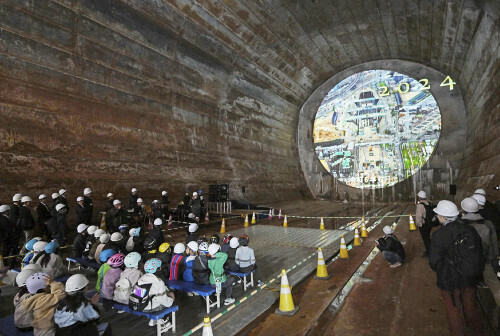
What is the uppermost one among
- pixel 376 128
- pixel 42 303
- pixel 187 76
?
pixel 187 76

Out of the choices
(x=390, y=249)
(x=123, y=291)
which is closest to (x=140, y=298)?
(x=123, y=291)

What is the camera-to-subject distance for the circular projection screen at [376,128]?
19.2m

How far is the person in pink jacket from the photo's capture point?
3834mm

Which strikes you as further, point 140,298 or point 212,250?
point 212,250

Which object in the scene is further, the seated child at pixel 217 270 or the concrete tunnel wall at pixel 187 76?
the concrete tunnel wall at pixel 187 76

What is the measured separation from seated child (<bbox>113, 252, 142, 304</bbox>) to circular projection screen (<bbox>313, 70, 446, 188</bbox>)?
20.3 meters

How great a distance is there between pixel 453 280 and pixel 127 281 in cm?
384

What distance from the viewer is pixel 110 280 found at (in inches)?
152

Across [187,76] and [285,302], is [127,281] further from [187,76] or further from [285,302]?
[187,76]

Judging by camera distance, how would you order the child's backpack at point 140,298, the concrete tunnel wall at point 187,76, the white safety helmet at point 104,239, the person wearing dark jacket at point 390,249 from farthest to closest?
the concrete tunnel wall at point 187,76 < the person wearing dark jacket at point 390,249 < the white safety helmet at point 104,239 < the child's backpack at point 140,298

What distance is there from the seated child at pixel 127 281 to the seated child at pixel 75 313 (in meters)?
0.85

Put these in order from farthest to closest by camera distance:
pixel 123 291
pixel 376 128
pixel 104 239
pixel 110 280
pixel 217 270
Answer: pixel 376 128, pixel 104 239, pixel 217 270, pixel 110 280, pixel 123 291

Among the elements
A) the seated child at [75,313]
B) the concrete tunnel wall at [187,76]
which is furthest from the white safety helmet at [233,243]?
the concrete tunnel wall at [187,76]

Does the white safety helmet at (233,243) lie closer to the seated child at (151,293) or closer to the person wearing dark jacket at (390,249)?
the seated child at (151,293)
